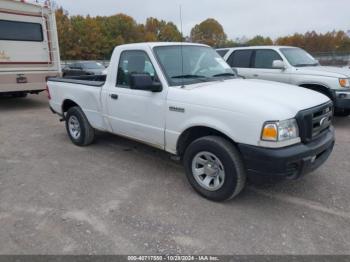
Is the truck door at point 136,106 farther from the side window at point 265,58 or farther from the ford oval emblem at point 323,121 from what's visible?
the side window at point 265,58

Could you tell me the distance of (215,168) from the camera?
3629 millimetres

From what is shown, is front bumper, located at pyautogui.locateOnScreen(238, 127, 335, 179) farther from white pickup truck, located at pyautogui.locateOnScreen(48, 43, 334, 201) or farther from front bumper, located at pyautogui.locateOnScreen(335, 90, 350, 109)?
front bumper, located at pyautogui.locateOnScreen(335, 90, 350, 109)

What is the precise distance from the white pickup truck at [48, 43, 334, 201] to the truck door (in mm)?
13

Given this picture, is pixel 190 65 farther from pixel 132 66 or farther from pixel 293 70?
pixel 293 70

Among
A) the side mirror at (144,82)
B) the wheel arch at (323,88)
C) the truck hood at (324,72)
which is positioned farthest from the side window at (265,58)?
the side mirror at (144,82)

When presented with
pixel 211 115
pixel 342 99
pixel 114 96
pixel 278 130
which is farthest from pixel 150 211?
pixel 342 99

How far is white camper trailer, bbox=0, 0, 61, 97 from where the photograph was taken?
9.22 metres

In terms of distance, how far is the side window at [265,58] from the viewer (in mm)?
7848

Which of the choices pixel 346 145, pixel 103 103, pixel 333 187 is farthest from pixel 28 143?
pixel 346 145

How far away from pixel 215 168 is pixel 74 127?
3.37 meters

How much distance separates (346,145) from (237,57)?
156 inches

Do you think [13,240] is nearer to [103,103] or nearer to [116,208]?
[116,208]

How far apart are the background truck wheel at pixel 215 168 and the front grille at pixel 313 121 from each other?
2.36 ft

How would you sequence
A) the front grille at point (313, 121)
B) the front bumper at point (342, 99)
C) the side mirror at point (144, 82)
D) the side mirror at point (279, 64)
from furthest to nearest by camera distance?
the side mirror at point (279, 64) → the front bumper at point (342, 99) → the side mirror at point (144, 82) → the front grille at point (313, 121)
